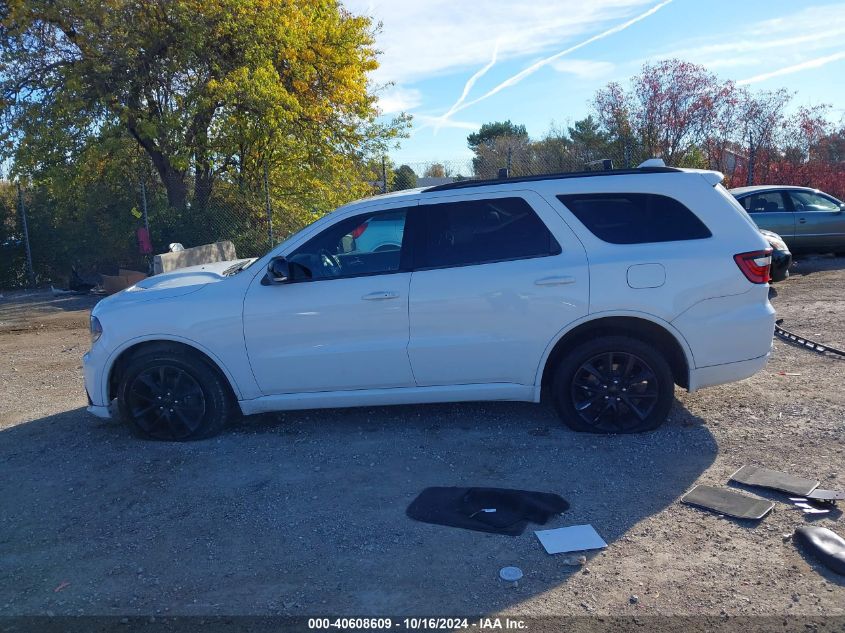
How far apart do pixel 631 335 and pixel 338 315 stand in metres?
2.17

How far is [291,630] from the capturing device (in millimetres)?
3355

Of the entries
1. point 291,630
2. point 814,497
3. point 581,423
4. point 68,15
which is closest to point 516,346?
point 581,423

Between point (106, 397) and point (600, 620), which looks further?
point (106, 397)

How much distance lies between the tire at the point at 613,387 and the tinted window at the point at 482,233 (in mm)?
827

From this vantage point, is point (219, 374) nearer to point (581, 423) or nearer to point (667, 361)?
point (581, 423)

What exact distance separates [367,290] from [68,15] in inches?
519

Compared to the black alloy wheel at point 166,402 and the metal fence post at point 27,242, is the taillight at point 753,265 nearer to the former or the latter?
the black alloy wheel at point 166,402

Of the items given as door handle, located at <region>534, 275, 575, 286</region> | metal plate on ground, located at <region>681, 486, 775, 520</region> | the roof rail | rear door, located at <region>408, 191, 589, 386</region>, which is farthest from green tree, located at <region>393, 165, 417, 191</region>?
metal plate on ground, located at <region>681, 486, 775, 520</region>

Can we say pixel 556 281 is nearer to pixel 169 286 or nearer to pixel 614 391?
pixel 614 391

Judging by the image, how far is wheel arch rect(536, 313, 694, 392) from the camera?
533cm

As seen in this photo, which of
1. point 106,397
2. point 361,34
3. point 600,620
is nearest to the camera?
point 600,620

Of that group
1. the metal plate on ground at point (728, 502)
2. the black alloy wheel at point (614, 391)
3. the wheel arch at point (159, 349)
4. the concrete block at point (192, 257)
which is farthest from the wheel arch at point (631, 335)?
the concrete block at point (192, 257)

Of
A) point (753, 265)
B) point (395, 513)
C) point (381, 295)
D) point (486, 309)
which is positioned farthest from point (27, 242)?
point (753, 265)

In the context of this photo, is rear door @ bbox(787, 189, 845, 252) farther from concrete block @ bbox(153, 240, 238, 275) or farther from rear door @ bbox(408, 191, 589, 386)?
rear door @ bbox(408, 191, 589, 386)
